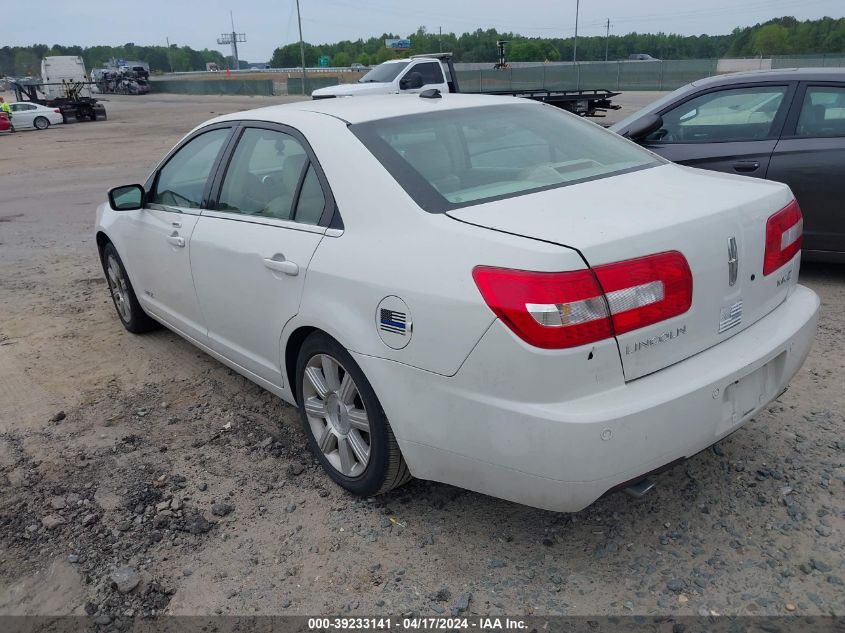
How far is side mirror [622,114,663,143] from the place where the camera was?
5.91 meters

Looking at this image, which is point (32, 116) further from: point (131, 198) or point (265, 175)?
point (265, 175)

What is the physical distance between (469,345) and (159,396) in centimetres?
270

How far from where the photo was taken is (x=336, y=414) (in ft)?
10.4

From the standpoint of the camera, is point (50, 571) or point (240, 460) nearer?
point (50, 571)

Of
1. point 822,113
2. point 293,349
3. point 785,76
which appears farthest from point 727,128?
point 293,349

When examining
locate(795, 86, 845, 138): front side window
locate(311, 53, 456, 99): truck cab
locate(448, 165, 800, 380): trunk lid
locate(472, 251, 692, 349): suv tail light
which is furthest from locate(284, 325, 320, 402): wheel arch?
locate(311, 53, 456, 99): truck cab

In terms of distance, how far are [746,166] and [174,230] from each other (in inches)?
166

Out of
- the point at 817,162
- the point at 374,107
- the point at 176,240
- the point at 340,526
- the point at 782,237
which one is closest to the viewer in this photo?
the point at 782,237

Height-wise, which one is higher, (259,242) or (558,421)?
(259,242)

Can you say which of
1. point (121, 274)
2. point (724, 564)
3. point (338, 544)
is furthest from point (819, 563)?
point (121, 274)

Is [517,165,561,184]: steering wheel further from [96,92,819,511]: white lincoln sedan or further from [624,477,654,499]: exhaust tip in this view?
[624,477,654,499]: exhaust tip

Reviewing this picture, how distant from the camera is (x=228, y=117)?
4.02 metres

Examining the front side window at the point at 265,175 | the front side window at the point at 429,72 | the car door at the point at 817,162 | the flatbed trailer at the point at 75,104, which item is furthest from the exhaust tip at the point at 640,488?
the flatbed trailer at the point at 75,104

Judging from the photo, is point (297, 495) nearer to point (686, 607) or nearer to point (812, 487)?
point (686, 607)
